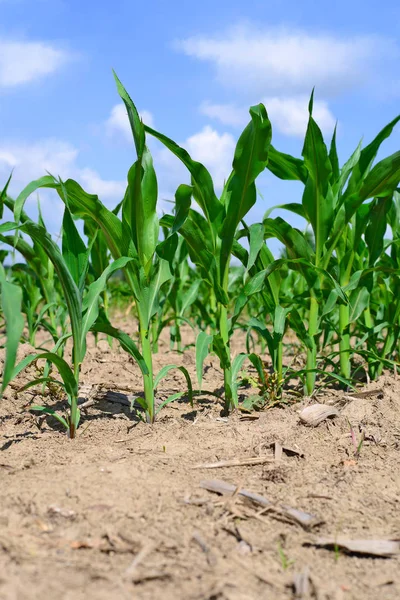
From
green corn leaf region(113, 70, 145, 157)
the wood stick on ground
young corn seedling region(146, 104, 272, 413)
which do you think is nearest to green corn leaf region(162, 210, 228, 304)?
young corn seedling region(146, 104, 272, 413)

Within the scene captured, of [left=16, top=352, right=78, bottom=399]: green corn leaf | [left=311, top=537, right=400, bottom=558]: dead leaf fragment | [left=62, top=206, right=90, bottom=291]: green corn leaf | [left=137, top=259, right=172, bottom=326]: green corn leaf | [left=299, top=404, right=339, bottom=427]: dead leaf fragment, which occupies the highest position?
[left=62, top=206, right=90, bottom=291]: green corn leaf

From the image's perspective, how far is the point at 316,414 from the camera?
8.26 feet

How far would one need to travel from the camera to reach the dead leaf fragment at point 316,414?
2.48m

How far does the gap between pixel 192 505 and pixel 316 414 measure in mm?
948

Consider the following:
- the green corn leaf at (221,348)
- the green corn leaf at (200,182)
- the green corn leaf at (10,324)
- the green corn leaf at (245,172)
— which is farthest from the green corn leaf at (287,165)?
the green corn leaf at (10,324)

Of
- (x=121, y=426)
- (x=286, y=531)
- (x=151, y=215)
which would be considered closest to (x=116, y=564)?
(x=286, y=531)

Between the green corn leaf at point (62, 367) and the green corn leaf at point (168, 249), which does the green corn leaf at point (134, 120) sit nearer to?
the green corn leaf at point (168, 249)

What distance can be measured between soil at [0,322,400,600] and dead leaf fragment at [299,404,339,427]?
0.03 meters

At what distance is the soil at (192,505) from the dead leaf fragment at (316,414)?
3 cm

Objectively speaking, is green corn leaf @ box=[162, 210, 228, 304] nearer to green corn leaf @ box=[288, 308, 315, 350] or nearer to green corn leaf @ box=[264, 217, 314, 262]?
green corn leaf @ box=[264, 217, 314, 262]

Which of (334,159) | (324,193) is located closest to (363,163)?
(334,159)

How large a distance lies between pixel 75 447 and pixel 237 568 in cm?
96

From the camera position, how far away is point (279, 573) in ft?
4.82

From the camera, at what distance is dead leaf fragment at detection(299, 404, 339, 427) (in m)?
2.48
